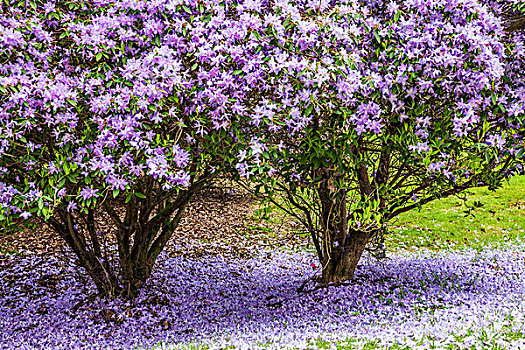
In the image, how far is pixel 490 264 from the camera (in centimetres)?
686

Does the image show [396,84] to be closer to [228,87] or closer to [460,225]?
[228,87]

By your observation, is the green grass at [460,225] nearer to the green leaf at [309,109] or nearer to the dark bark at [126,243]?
the dark bark at [126,243]

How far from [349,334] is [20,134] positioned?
331 cm

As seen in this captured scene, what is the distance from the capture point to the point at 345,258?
5695 millimetres

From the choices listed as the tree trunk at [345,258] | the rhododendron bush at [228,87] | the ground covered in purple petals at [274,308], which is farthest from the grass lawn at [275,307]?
the rhododendron bush at [228,87]

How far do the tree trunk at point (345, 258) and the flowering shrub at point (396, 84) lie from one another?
1647 mm

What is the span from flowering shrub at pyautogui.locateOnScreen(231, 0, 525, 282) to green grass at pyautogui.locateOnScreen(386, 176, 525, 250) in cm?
492

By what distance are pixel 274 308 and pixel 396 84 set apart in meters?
3.24

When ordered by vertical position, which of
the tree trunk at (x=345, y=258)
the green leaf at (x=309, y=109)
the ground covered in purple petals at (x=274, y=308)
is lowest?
the ground covered in purple petals at (x=274, y=308)

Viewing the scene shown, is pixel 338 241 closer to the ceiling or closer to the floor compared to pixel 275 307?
closer to the ceiling

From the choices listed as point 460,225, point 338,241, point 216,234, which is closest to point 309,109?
point 338,241

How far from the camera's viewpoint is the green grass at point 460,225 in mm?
9391

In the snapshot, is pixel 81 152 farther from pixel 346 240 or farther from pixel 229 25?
pixel 346 240

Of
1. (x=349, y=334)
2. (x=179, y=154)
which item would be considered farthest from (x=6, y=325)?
(x=349, y=334)
